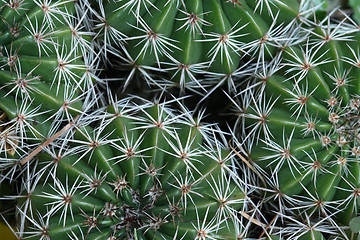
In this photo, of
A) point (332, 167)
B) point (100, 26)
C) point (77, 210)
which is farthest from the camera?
point (100, 26)

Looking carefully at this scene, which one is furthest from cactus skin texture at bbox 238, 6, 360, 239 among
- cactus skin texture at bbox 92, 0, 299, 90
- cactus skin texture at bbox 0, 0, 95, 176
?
cactus skin texture at bbox 0, 0, 95, 176

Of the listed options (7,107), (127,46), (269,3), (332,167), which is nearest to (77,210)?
(7,107)

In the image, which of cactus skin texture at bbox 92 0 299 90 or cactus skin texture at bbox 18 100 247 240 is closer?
cactus skin texture at bbox 18 100 247 240

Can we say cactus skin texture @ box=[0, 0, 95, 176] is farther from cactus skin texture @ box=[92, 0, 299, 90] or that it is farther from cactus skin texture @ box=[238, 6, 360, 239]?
cactus skin texture @ box=[238, 6, 360, 239]

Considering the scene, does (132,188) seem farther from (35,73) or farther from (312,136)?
(312,136)

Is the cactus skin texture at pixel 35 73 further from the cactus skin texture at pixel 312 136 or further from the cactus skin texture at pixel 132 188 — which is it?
the cactus skin texture at pixel 312 136

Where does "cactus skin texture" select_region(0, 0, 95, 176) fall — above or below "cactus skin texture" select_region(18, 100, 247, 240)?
above

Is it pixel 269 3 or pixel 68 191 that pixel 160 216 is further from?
pixel 269 3

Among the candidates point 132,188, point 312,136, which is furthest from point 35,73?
point 312,136
